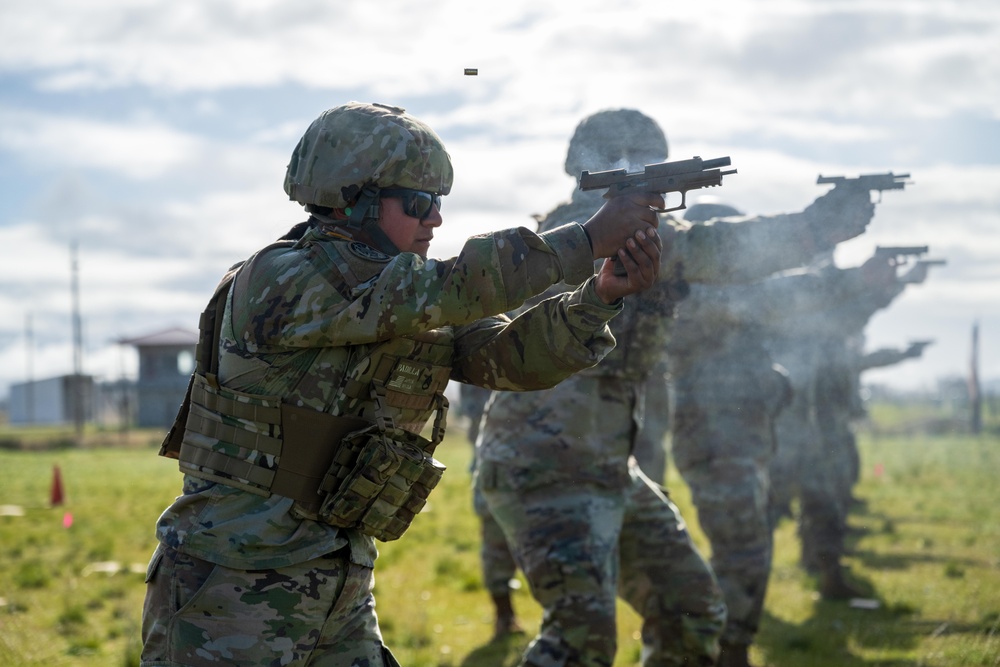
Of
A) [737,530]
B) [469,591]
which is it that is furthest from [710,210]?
[469,591]

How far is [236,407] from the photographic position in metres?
3.50

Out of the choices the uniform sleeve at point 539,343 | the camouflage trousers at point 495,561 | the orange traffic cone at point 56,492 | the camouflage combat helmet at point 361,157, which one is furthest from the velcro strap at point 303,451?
the orange traffic cone at point 56,492

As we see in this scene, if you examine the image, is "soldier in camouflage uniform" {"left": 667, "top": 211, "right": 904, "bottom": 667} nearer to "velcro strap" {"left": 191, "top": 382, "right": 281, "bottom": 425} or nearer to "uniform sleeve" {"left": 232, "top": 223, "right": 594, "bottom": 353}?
"uniform sleeve" {"left": 232, "top": 223, "right": 594, "bottom": 353}

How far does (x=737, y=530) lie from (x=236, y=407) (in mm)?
4675

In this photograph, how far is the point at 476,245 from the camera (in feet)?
10.7

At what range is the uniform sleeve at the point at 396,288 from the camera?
3238mm

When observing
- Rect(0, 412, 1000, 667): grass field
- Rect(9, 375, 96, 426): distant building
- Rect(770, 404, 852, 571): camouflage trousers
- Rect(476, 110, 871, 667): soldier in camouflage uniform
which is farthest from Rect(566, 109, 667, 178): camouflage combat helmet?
Rect(9, 375, 96, 426): distant building

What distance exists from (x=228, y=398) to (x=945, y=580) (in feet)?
28.6

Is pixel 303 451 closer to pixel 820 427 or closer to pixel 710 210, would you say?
pixel 710 210

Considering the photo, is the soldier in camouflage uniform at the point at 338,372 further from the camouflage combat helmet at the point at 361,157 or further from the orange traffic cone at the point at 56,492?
the orange traffic cone at the point at 56,492

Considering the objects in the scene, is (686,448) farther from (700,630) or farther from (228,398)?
(228,398)

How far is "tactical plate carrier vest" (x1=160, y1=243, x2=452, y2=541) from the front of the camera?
11.4 ft

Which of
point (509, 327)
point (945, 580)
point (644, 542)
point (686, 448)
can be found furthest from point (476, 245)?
point (945, 580)

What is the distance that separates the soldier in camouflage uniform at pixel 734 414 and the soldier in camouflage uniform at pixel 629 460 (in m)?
1.74
